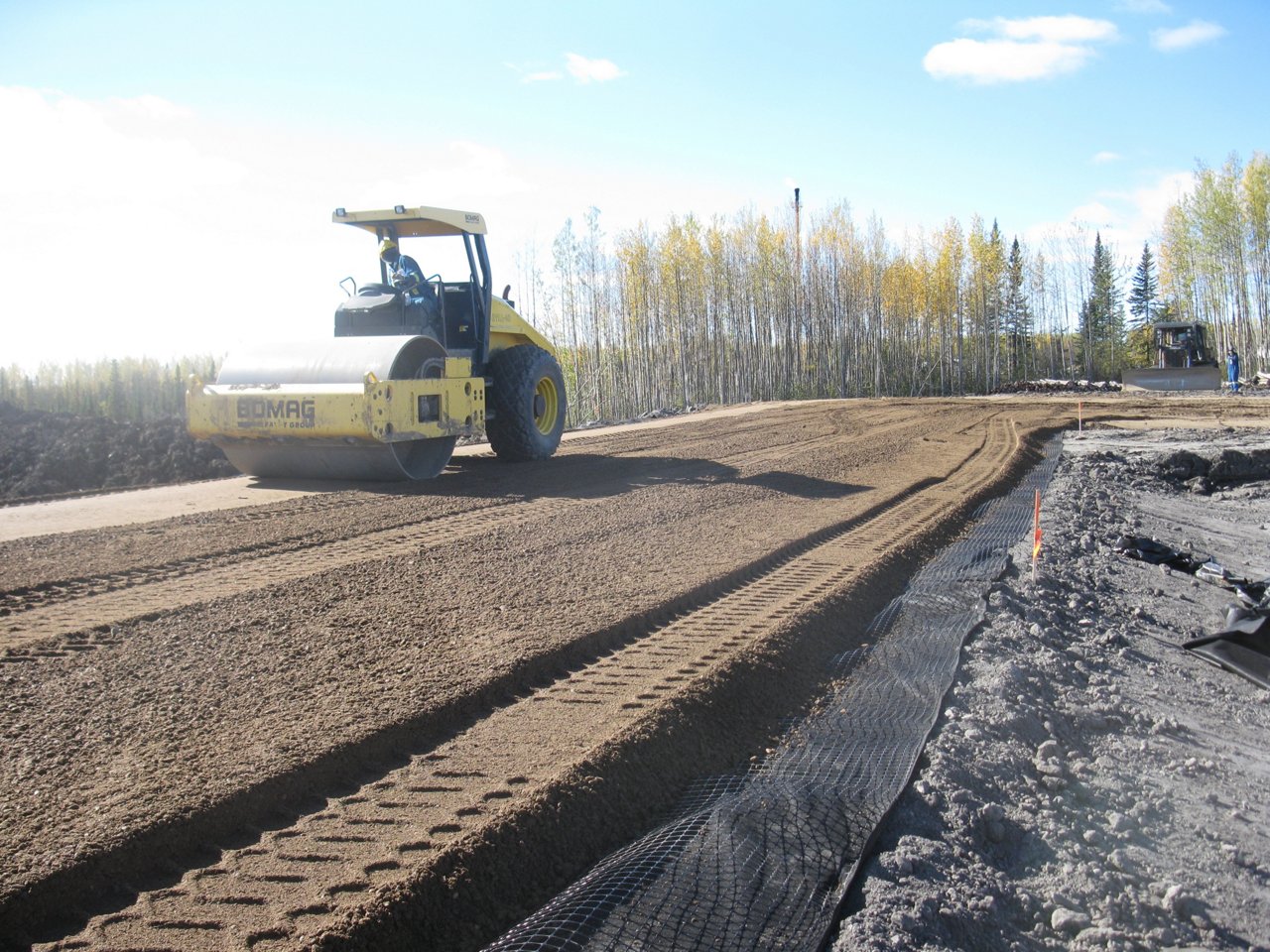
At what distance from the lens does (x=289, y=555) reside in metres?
6.34

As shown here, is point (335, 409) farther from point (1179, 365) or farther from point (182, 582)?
point (1179, 365)

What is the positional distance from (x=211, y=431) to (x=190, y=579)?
3.90 meters

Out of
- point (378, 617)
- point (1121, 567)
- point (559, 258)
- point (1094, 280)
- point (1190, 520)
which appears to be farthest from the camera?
point (1094, 280)

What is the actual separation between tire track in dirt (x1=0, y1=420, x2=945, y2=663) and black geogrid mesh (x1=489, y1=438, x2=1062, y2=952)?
9.77 feet

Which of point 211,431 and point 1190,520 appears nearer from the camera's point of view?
point 211,431

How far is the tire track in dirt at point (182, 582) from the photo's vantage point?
15.1 ft

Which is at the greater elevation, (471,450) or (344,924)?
(471,450)

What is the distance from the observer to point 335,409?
8.69 metres

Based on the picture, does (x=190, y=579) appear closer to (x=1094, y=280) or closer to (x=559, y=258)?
(x=559, y=258)

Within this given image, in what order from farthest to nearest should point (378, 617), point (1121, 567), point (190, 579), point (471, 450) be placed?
point (471, 450)
point (1121, 567)
point (190, 579)
point (378, 617)

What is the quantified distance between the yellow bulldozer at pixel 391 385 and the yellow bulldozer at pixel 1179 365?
26146 millimetres

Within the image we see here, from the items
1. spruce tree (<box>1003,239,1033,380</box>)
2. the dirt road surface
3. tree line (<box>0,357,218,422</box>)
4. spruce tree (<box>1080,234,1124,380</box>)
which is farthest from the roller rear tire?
spruce tree (<box>1080,234,1124,380</box>)

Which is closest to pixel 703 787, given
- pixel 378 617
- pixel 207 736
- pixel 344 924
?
pixel 344 924

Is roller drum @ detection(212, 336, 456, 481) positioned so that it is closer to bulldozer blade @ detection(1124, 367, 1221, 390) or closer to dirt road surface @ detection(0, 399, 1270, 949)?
dirt road surface @ detection(0, 399, 1270, 949)
